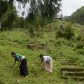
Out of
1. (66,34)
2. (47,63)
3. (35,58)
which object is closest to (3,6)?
(66,34)

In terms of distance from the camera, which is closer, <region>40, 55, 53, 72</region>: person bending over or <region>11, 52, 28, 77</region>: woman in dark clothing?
<region>11, 52, 28, 77</region>: woman in dark clothing

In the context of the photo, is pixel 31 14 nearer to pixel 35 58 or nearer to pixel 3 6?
pixel 3 6

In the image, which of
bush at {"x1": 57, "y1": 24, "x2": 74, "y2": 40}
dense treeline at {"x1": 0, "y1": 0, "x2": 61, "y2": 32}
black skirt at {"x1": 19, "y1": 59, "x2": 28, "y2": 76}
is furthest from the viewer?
dense treeline at {"x1": 0, "y1": 0, "x2": 61, "y2": 32}

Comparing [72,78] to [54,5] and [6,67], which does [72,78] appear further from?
[54,5]

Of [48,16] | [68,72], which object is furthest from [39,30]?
[68,72]

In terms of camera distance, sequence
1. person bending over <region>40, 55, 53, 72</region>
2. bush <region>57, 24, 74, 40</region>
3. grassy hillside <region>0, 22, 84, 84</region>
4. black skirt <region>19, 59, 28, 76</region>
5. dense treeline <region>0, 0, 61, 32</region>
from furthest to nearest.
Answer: dense treeline <region>0, 0, 61, 32</region> < bush <region>57, 24, 74, 40</region> < person bending over <region>40, 55, 53, 72</region> < black skirt <region>19, 59, 28, 76</region> < grassy hillside <region>0, 22, 84, 84</region>

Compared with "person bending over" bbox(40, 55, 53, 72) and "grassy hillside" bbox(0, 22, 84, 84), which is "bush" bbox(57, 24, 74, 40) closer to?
"grassy hillside" bbox(0, 22, 84, 84)

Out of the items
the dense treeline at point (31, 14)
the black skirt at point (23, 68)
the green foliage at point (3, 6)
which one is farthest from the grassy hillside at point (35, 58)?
the green foliage at point (3, 6)

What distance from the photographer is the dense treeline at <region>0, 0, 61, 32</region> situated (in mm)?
30141

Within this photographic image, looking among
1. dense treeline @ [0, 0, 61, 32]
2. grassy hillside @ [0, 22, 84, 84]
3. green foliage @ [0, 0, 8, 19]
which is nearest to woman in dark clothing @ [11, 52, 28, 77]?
grassy hillside @ [0, 22, 84, 84]

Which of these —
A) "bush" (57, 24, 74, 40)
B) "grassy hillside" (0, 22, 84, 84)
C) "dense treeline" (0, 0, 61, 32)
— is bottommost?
"grassy hillside" (0, 22, 84, 84)

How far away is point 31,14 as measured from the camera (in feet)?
114

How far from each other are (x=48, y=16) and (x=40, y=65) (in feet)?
66.4

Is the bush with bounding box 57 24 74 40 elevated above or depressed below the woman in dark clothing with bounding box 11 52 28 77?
above
